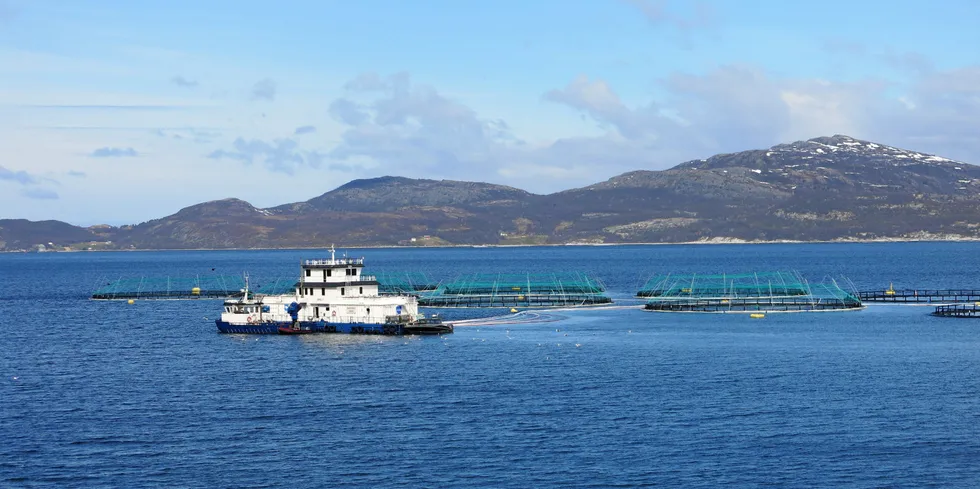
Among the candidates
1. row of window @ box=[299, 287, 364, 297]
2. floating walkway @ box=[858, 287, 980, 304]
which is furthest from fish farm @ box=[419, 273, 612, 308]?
row of window @ box=[299, 287, 364, 297]

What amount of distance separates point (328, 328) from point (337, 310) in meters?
2.24

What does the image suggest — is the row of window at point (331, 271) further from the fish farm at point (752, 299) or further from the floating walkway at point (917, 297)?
the floating walkway at point (917, 297)

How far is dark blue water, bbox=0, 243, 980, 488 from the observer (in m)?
55.5

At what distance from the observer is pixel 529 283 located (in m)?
177

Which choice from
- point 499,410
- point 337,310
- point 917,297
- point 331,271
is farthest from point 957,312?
point 499,410

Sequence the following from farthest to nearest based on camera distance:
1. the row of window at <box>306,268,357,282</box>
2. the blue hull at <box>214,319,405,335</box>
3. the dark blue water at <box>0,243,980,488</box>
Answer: the row of window at <box>306,268,357,282</box> < the blue hull at <box>214,319,405,335</box> < the dark blue water at <box>0,243,980,488</box>

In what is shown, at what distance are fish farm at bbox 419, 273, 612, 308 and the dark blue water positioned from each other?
47.5m

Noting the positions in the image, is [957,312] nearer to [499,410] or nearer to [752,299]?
[752,299]

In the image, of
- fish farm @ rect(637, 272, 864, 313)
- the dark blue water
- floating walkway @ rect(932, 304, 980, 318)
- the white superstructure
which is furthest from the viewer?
fish farm @ rect(637, 272, 864, 313)

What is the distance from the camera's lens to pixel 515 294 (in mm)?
173875

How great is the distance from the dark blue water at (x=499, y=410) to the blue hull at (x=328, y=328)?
3.12m

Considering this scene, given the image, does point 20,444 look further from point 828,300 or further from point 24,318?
point 828,300

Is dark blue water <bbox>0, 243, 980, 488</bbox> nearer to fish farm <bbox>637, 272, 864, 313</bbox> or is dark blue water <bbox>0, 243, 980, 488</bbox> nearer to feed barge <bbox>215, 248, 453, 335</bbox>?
feed barge <bbox>215, 248, 453, 335</bbox>

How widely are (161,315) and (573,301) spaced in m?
58.4
